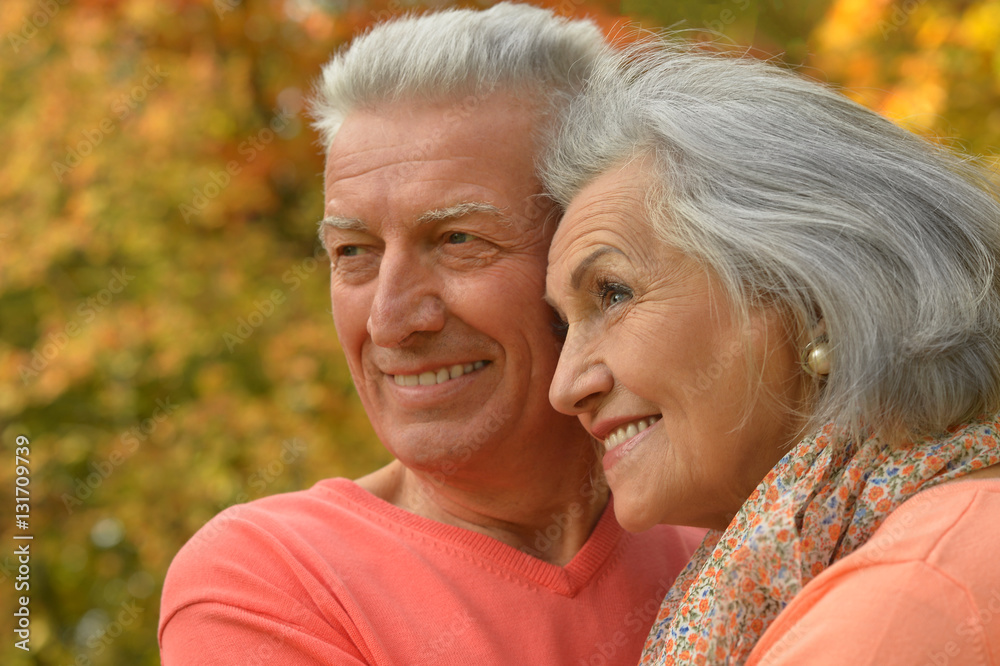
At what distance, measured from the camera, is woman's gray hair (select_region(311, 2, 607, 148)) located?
2408 mm

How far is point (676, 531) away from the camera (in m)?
2.82

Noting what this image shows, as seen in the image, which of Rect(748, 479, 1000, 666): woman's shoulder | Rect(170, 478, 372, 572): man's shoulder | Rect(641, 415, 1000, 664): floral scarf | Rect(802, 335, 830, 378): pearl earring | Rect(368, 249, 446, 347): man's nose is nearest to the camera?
Rect(748, 479, 1000, 666): woman's shoulder

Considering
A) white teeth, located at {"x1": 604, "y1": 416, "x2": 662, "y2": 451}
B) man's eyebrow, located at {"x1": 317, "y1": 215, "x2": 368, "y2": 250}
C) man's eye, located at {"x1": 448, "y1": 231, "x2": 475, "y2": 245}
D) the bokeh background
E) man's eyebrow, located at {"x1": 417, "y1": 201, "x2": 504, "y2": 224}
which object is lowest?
the bokeh background

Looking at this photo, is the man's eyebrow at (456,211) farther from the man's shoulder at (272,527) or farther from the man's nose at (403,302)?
the man's shoulder at (272,527)

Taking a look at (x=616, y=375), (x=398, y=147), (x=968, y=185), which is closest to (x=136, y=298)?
(x=398, y=147)

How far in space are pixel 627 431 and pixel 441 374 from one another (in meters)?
0.55

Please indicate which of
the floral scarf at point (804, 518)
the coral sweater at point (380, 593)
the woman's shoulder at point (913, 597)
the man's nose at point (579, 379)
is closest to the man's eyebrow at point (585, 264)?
the man's nose at point (579, 379)

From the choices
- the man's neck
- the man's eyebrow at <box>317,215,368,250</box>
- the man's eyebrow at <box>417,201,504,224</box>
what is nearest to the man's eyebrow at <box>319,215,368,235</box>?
the man's eyebrow at <box>317,215,368,250</box>

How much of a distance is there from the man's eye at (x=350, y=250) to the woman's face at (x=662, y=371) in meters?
0.56

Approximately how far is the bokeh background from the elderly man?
9.14 ft

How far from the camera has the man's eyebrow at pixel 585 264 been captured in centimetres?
204

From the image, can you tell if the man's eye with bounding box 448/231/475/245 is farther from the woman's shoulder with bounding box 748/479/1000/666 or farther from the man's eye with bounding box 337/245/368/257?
the woman's shoulder with bounding box 748/479/1000/666

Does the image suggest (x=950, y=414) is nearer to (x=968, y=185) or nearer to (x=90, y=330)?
(x=968, y=185)

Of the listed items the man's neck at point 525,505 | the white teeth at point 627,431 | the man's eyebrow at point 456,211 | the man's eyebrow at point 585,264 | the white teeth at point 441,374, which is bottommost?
the man's neck at point 525,505
